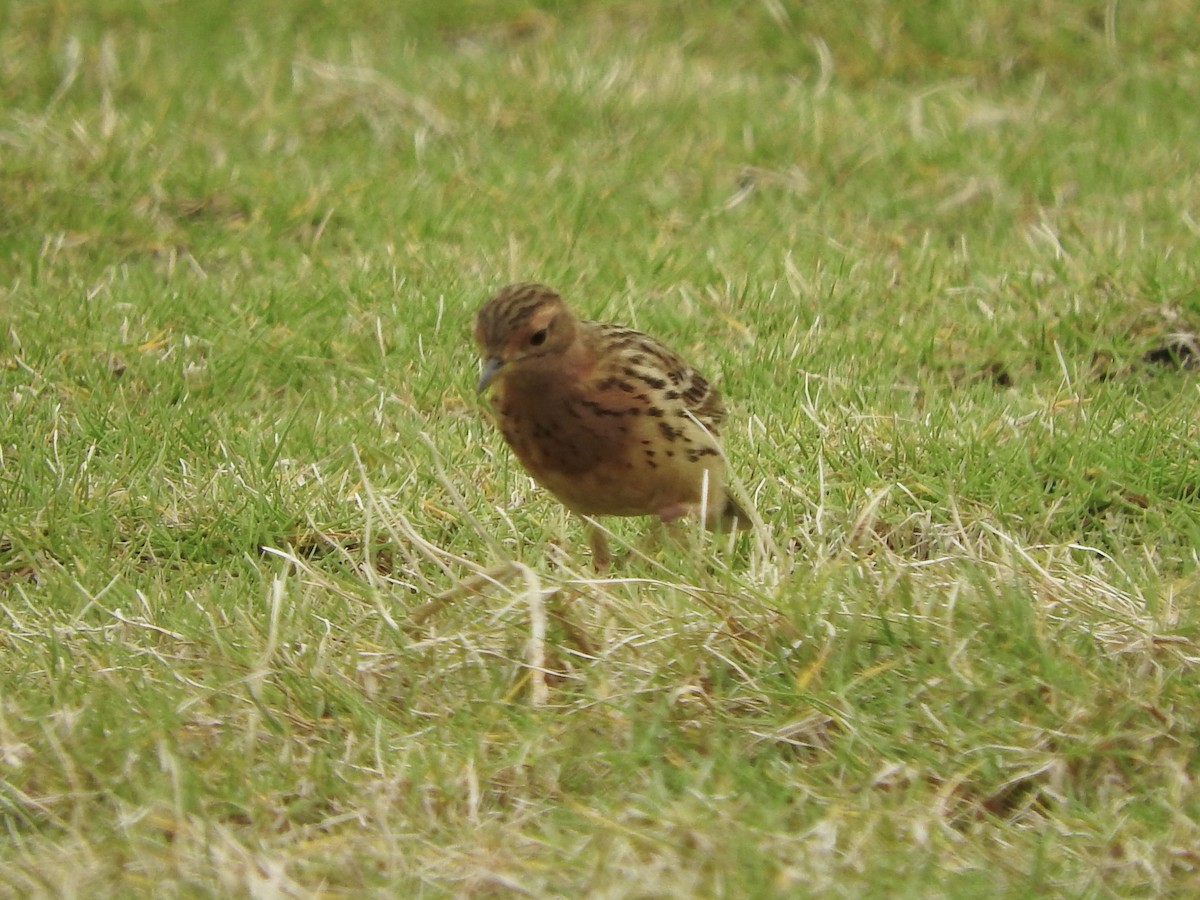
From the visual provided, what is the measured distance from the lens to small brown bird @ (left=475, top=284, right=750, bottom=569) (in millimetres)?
5488

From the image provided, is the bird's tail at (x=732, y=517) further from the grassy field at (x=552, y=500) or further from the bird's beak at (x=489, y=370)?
the bird's beak at (x=489, y=370)

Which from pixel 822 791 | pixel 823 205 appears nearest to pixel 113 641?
pixel 822 791

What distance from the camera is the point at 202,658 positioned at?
485cm

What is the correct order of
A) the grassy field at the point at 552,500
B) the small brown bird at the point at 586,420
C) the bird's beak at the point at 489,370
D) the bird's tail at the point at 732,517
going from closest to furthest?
the grassy field at the point at 552,500, the bird's beak at the point at 489,370, the small brown bird at the point at 586,420, the bird's tail at the point at 732,517

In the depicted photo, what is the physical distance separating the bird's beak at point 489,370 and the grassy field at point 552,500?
1.40 feet

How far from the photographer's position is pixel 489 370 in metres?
5.47

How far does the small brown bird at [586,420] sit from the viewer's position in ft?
18.0

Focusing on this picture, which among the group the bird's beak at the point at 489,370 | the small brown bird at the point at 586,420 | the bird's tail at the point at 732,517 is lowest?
the bird's tail at the point at 732,517

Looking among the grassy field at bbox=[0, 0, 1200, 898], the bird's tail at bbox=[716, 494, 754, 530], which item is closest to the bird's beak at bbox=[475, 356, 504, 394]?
the grassy field at bbox=[0, 0, 1200, 898]

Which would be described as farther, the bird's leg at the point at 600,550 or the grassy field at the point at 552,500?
the bird's leg at the point at 600,550

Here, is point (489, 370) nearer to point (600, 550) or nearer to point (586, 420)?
point (586, 420)

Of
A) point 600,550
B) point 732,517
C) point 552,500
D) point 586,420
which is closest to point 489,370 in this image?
point 586,420

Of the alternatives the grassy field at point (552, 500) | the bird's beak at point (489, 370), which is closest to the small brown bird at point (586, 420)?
the bird's beak at point (489, 370)

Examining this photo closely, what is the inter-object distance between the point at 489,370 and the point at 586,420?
1.03 feet
